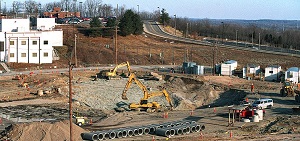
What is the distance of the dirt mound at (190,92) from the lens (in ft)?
165

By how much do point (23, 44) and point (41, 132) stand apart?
107 ft

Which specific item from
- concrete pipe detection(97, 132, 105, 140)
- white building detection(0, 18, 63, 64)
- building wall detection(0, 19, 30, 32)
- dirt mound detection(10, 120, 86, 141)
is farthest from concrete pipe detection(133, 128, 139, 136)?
building wall detection(0, 19, 30, 32)

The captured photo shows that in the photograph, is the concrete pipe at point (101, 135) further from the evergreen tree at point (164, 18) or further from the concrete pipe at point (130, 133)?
the evergreen tree at point (164, 18)

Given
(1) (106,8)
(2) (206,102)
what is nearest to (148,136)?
(2) (206,102)

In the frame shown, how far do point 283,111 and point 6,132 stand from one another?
22.3 meters

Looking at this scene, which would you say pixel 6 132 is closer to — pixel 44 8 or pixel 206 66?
pixel 206 66

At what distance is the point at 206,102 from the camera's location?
52.2 metres

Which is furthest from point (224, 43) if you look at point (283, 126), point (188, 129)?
point (188, 129)

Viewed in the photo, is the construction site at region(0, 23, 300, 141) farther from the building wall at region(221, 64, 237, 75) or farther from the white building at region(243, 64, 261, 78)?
the white building at region(243, 64, 261, 78)

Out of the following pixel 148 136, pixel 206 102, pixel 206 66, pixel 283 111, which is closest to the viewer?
A: pixel 148 136

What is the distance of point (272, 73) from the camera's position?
6125 cm

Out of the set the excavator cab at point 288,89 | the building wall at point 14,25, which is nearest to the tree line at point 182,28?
the building wall at point 14,25

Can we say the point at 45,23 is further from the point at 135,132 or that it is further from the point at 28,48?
the point at 135,132

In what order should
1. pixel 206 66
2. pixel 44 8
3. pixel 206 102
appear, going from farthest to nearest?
pixel 44 8
pixel 206 66
pixel 206 102
